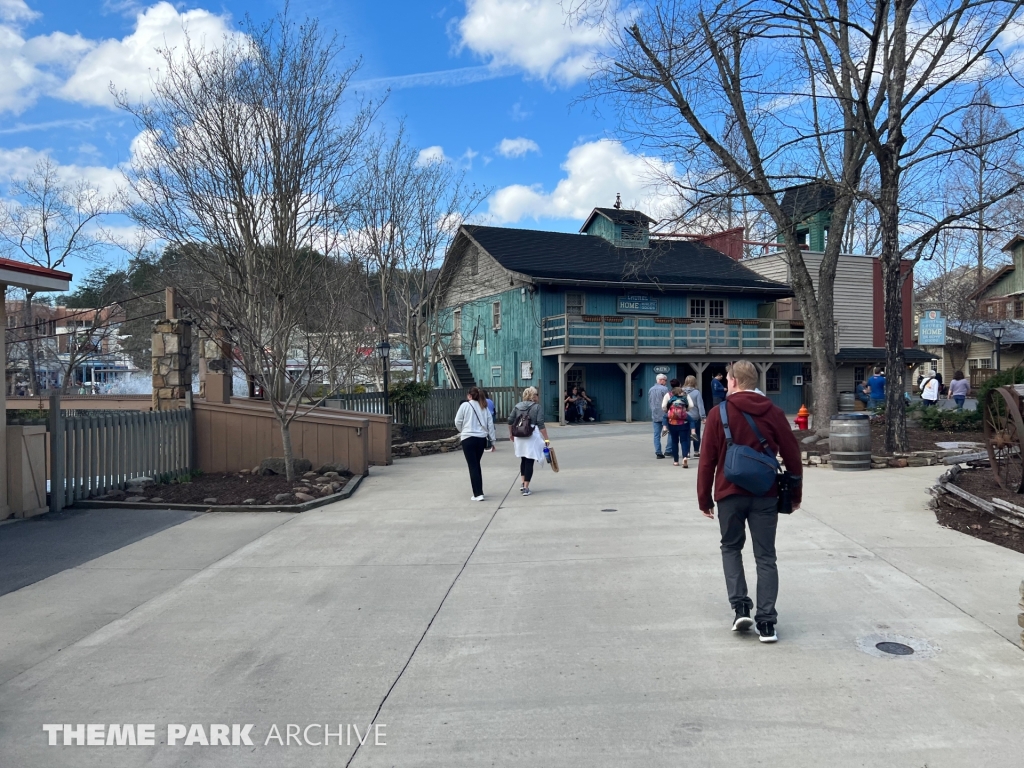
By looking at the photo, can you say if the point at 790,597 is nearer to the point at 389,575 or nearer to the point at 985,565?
the point at 985,565

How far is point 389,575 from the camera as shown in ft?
23.1

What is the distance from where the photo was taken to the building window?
30.6m

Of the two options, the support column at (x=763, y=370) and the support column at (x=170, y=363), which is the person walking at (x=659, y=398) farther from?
the support column at (x=763, y=370)

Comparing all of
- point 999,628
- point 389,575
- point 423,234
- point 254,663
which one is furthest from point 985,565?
point 423,234

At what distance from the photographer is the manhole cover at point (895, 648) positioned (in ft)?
15.7

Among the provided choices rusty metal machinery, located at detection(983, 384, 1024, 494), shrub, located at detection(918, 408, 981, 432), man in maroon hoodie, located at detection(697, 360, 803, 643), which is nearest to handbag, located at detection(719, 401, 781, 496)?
man in maroon hoodie, located at detection(697, 360, 803, 643)

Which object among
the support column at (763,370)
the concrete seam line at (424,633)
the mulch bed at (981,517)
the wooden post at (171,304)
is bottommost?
the concrete seam line at (424,633)

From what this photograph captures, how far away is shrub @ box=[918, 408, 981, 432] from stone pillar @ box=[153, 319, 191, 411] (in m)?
14.9

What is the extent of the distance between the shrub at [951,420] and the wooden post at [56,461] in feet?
53.5

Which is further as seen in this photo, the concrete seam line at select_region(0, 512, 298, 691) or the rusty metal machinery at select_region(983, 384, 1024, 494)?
the rusty metal machinery at select_region(983, 384, 1024, 494)

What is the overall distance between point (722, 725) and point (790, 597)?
234cm

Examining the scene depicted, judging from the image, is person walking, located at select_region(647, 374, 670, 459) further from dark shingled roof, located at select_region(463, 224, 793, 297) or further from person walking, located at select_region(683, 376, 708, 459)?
dark shingled roof, located at select_region(463, 224, 793, 297)

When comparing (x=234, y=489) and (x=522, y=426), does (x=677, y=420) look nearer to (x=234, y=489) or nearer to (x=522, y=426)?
(x=522, y=426)

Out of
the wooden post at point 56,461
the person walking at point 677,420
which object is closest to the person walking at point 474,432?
the person walking at point 677,420
